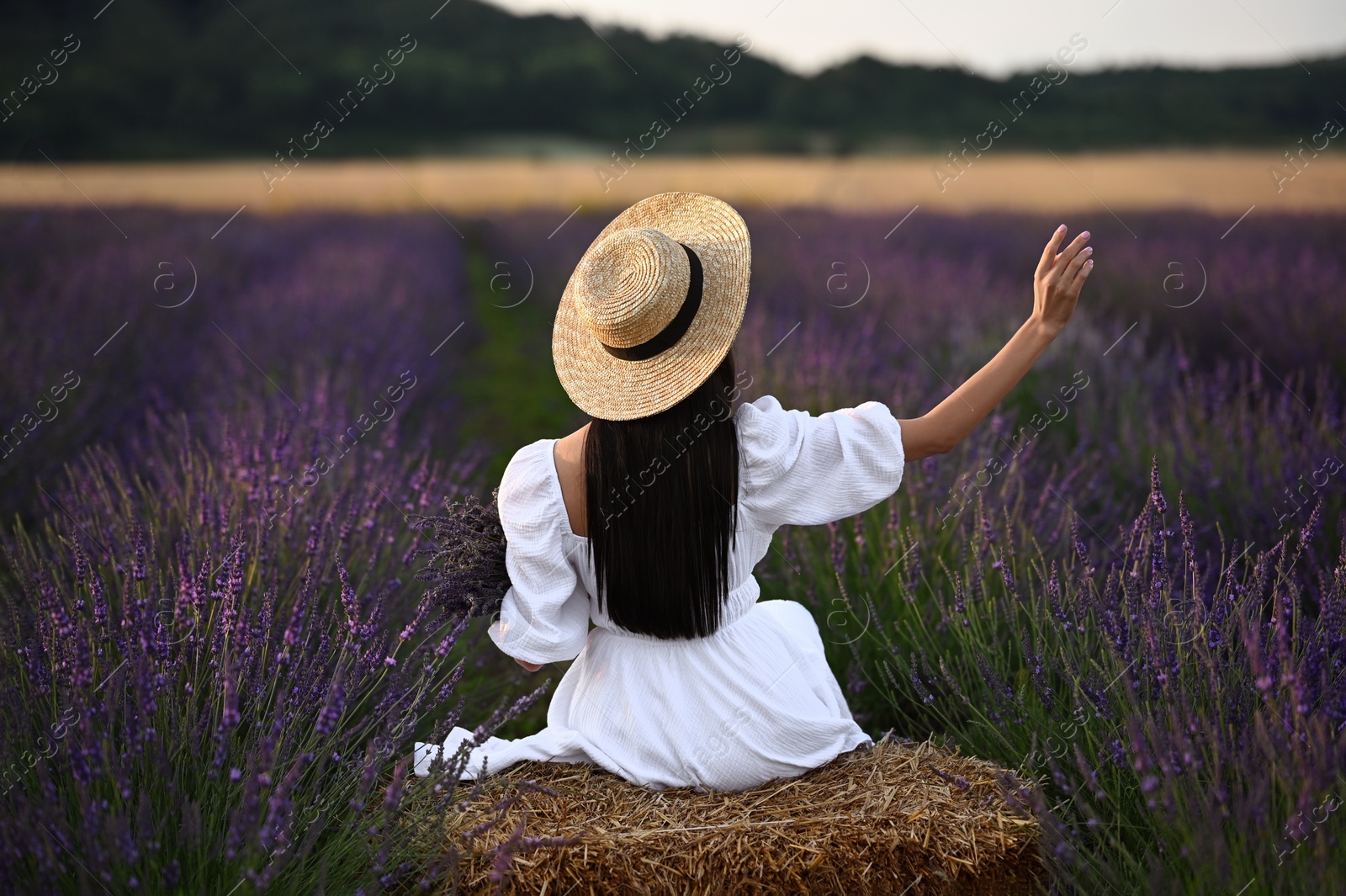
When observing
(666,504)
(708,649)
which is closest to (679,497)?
(666,504)

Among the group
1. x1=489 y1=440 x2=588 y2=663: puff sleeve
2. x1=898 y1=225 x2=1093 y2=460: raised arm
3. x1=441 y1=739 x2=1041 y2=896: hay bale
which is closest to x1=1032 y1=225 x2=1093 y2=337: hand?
x1=898 y1=225 x2=1093 y2=460: raised arm

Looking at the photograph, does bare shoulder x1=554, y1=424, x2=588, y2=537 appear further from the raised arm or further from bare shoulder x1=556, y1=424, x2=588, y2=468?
the raised arm

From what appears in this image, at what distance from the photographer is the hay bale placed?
1.69 metres

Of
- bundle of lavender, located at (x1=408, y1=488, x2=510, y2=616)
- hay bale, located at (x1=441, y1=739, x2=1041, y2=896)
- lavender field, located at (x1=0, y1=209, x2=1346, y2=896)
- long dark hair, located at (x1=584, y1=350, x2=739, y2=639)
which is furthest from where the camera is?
bundle of lavender, located at (x1=408, y1=488, x2=510, y2=616)

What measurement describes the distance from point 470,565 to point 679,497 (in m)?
0.46

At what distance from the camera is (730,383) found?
72.7 inches

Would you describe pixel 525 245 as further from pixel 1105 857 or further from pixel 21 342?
pixel 1105 857

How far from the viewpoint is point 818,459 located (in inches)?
72.7

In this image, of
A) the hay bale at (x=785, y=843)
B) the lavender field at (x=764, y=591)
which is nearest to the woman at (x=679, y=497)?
the hay bale at (x=785, y=843)

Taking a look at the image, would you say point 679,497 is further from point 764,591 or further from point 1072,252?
point 764,591

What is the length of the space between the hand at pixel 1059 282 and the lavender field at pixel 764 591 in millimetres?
317

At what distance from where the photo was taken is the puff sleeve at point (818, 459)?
5.96 ft

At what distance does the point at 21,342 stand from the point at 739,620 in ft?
13.8

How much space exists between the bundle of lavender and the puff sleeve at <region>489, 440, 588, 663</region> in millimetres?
54
